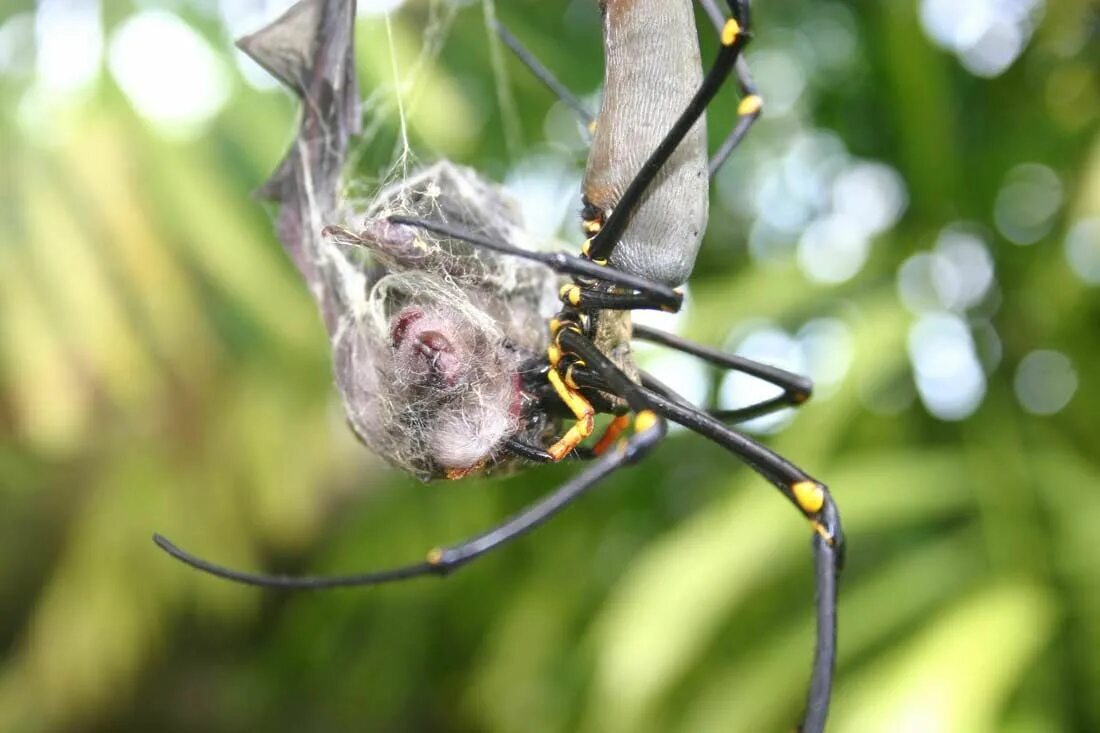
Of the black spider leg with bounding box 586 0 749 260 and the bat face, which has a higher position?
the black spider leg with bounding box 586 0 749 260

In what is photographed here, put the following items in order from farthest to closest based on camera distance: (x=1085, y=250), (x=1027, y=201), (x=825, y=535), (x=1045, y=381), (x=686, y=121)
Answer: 1. (x=1027, y=201)
2. (x=1045, y=381)
3. (x=1085, y=250)
4. (x=825, y=535)
5. (x=686, y=121)

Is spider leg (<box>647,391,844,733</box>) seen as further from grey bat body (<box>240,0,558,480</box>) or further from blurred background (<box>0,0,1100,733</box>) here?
blurred background (<box>0,0,1100,733</box>)

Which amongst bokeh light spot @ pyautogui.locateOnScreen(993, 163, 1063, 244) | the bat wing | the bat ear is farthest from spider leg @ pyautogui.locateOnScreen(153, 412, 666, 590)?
bokeh light spot @ pyautogui.locateOnScreen(993, 163, 1063, 244)

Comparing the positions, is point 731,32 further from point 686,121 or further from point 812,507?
point 812,507

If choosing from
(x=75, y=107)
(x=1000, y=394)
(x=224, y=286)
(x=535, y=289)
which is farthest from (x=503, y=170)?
(x=535, y=289)

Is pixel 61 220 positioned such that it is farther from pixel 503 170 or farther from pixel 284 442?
pixel 503 170

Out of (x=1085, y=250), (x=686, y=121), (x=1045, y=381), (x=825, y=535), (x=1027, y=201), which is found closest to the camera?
(x=686, y=121)

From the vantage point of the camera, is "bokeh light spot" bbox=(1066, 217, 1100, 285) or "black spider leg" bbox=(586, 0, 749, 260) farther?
"bokeh light spot" bbox=(1066, 217, 1100, 285)

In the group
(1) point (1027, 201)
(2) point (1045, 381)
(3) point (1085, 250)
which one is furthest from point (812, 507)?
(1) point (1027, 201)
